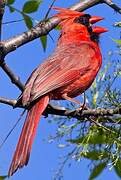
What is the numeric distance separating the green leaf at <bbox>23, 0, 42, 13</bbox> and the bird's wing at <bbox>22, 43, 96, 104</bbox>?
29cm

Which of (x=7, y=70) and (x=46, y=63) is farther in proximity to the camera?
(x=46, y=63)

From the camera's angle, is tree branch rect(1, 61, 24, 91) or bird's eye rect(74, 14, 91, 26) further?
bird's eye rect(74, 14, 91, 26)

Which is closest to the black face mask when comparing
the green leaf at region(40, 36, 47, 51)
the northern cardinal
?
the northern cardinal

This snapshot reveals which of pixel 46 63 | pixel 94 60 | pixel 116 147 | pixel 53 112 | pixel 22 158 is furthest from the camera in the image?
pixel 94 60

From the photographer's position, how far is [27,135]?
5.77ft

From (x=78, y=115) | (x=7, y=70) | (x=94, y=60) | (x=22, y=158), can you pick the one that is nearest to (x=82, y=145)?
(x=78, y=115)

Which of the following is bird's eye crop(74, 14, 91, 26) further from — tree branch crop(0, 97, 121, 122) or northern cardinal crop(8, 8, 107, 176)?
tree branch crop(0, 97, 121, 122)

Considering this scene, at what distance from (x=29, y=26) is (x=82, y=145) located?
1.75 feet

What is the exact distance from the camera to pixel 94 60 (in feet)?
8.15

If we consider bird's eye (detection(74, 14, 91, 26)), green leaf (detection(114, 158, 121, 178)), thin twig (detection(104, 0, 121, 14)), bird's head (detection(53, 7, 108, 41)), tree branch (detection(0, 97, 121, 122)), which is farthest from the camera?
bird's eye (detection(74, 14, 91, 26))

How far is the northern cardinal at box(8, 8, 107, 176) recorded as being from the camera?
5.75 ft

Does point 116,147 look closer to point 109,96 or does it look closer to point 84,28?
point 109,96

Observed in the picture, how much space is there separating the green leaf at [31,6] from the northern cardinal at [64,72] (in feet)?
0.96

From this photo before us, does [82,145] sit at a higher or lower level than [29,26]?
lower
